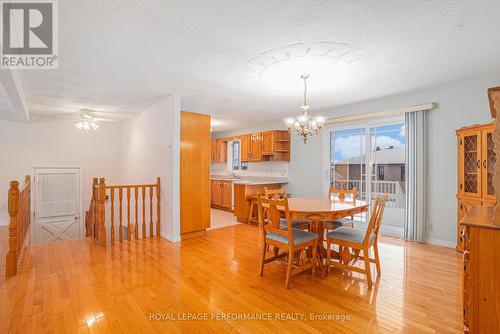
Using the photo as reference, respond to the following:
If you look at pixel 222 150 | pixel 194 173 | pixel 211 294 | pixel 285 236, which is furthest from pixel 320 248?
pixel 222 150

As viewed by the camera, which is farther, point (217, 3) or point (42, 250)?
point (42, 250)

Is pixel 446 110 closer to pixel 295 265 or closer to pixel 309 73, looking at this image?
pixel 309 73

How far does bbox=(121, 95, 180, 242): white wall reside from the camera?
154 inches

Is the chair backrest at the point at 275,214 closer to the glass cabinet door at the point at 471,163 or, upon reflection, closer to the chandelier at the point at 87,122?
the glass cabinet door at the point at 471,163

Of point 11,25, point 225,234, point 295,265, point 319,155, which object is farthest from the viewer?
point 319,155

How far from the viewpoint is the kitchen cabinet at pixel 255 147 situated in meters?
6.19

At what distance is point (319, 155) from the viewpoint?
17.1ft

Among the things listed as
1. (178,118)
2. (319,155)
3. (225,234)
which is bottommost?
(225,234)

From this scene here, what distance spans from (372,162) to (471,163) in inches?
57.2

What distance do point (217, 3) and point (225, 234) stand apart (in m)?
3.65

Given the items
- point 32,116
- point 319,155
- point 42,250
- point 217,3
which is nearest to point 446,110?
point 319,155

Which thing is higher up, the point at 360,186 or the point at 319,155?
the point at 319,155

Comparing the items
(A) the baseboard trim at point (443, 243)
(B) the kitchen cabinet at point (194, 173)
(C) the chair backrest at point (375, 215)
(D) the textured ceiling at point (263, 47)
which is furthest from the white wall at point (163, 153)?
(A) the baseboard trim at point (443, 243)

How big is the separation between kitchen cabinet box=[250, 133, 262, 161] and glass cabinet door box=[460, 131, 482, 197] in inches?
155
